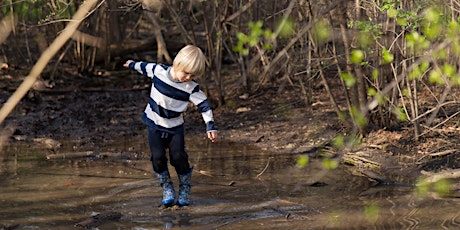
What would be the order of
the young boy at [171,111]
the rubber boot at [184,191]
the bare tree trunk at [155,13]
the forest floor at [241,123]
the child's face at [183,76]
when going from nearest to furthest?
the child's face at [183,76]
the young boy at [171,111]
the rubber boot at [184,191]
the forest floor at [241,123]
the bare tree trunk at [155,13]

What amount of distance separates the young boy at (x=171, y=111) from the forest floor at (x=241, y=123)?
1.19m

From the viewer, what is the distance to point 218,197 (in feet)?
22.7

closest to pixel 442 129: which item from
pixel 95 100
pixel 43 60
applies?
pixel 95 100

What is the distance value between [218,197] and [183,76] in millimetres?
1295

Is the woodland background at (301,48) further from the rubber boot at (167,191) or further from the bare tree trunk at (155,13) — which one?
the rubber boot at (167,191)

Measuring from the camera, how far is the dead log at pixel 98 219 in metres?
5.95

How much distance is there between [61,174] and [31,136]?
8.21 feet

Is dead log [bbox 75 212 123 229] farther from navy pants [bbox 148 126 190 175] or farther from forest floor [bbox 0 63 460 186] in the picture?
forest floor [bbox 0 63 460 186]

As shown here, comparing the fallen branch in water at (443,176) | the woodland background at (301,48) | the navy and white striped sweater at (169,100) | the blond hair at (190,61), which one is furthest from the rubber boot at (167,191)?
the fallen branch in water at (443,176)

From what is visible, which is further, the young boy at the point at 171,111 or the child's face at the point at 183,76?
the young boy at the point at 171,111

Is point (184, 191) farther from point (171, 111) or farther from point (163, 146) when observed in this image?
point (171, 111)

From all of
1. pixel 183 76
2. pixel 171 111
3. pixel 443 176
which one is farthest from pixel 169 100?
pixel 443 176

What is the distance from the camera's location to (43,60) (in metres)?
2.06

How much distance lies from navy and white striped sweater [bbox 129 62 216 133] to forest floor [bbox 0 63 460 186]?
45.6 inches
